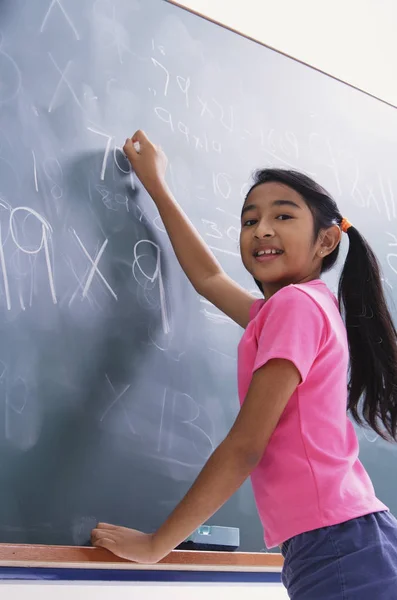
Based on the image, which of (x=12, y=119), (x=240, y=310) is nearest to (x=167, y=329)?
(x=240, y=310)

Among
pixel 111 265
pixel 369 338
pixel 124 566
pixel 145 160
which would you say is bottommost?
pixel 124 566

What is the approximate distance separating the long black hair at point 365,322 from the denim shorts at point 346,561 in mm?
290

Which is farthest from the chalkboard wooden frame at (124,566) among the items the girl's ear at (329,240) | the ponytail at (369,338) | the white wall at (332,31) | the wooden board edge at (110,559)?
the white wall at (332,31)

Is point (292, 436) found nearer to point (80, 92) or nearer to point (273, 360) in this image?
point (273, 360)

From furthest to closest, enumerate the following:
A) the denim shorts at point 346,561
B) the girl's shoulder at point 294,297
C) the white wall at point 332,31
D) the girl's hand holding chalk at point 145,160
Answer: the white wall at point 332,31 < the girl's hand holding chalk at point 145,160 < the girl's shoulder at point 294,297 < the denim shorts at point 346,561

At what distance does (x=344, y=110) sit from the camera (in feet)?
6.14

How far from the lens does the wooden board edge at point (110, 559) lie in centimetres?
110

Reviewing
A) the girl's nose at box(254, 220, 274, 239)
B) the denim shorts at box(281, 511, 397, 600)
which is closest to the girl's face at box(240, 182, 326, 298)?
the girl's nose at box(254, 220, 274, 239)

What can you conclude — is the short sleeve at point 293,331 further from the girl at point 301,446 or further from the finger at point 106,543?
the finger at point 106,543

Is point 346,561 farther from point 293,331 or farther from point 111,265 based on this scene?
point 111,265

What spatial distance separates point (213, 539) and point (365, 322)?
0.48 meters

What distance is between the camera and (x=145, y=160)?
54.6 inches

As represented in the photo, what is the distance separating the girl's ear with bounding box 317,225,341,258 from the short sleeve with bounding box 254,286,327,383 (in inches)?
8.3

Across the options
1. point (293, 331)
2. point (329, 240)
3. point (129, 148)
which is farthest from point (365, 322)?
point (129, 148)
